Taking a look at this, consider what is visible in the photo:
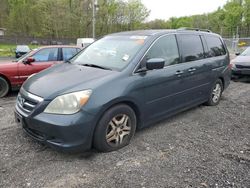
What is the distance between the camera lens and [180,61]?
16.1 feet

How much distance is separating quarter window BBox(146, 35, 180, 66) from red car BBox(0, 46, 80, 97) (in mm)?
4280

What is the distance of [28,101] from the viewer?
3695 mm

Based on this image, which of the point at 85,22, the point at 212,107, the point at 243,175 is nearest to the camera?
the point at 243,175

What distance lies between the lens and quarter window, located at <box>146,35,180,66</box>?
173 inches

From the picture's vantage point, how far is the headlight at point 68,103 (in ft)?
11.1

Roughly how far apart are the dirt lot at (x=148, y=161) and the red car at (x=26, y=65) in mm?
2473

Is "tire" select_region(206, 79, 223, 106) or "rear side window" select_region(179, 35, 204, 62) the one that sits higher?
"rear side window" select_region(179, 35, 204, 62)

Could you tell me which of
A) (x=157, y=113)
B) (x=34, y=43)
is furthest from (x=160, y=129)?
(x=34, y=43)

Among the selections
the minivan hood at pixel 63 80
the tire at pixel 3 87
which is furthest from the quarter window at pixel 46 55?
the minivan hood at pixel 63 80

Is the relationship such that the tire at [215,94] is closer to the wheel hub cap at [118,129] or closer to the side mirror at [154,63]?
the side mirror at [154,63]

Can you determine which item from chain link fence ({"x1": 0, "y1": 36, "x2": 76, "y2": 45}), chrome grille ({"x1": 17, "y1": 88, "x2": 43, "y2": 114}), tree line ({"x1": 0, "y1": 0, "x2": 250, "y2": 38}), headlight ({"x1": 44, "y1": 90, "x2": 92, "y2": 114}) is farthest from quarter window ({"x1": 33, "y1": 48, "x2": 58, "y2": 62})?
tree line ({"x1": 0, "y1": 0, "x2": 250, "y2": 38})

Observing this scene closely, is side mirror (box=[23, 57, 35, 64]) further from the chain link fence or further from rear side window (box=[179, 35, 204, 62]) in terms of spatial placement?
the chain link fence

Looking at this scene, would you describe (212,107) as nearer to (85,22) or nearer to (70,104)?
(70,104)

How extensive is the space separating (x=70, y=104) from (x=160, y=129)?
1.94m
